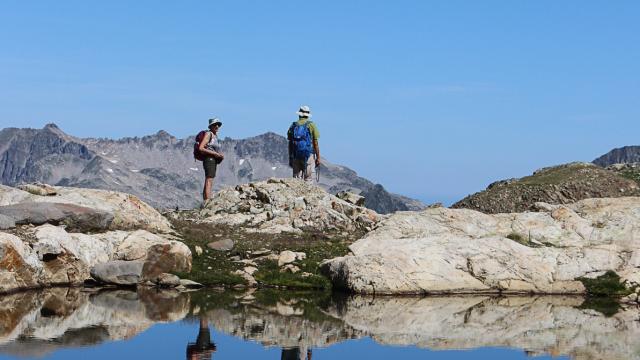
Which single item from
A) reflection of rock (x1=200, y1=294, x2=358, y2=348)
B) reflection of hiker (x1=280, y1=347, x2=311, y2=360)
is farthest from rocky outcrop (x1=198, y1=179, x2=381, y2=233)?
reflection of hiker (x1=280, y1=347, x2=311, y2=360)

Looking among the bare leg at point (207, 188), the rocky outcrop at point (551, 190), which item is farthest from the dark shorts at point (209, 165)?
the rocky outcrop at point (551, 190)

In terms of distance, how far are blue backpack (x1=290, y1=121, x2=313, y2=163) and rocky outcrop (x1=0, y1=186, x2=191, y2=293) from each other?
880 centimetres

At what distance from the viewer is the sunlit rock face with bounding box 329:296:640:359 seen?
19359 mm

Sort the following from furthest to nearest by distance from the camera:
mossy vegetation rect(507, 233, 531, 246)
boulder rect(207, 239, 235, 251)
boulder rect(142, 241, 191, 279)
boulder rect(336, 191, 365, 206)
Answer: boulder rect(336, 191, 365, 206)
boulder rect(207, 239, 235, 251)
mossy vegetation rect(507, 233, 531, 246)
boulder rect(142, 241, 191, 279)

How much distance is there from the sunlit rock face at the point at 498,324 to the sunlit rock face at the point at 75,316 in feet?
15.9

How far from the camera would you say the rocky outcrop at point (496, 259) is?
88.0ft

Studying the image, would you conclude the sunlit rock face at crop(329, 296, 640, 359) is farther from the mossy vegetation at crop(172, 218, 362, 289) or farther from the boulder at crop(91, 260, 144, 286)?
the boulder at crop(91, 260, 144, 286)

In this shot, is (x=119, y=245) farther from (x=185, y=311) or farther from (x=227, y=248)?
(x=185, y=311)

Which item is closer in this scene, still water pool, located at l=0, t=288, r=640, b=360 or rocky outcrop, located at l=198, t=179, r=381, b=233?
still water pool, located at l=0, t=288, r=640, b=360

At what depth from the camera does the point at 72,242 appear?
1078 inches

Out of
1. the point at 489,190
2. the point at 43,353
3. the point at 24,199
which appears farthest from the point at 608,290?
the point at 489,190

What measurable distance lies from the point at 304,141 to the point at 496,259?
1317cm

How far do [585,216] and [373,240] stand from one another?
756 cm

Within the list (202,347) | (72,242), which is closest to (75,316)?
(202,347)
